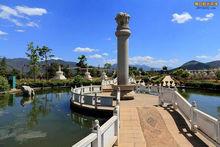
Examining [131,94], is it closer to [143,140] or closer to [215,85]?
[143,140]

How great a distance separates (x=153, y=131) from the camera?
991cm

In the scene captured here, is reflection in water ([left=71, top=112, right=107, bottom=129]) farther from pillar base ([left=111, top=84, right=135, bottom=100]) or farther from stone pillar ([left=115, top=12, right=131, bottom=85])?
stone pillar ([left=115, top=12, right=131, bottom=85])

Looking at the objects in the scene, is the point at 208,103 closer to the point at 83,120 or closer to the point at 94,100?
the point at 94,100

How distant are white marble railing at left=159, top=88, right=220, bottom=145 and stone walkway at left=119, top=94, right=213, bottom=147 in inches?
14.1

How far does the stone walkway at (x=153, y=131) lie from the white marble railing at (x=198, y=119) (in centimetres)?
36

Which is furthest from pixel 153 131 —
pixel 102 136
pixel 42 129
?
pixel 42 129

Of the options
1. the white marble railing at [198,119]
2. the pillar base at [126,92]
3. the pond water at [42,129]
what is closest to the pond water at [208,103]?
the white marble railing at [198,119]

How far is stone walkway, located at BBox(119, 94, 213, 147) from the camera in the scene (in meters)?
8.59

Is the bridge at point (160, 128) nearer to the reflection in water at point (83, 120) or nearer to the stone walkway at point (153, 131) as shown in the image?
the stone walkway at point (153, 131)

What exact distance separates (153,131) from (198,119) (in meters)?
1.72

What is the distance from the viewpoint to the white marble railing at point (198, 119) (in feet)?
24.6

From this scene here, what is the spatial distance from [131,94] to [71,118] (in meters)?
4.92

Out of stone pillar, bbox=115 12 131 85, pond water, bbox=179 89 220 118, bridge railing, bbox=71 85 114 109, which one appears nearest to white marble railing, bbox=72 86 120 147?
pond water, bbox=179 89 220 118

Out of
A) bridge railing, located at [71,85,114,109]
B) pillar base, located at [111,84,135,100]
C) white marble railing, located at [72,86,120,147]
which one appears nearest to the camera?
white marble railing, located at [72,86,120,147]
